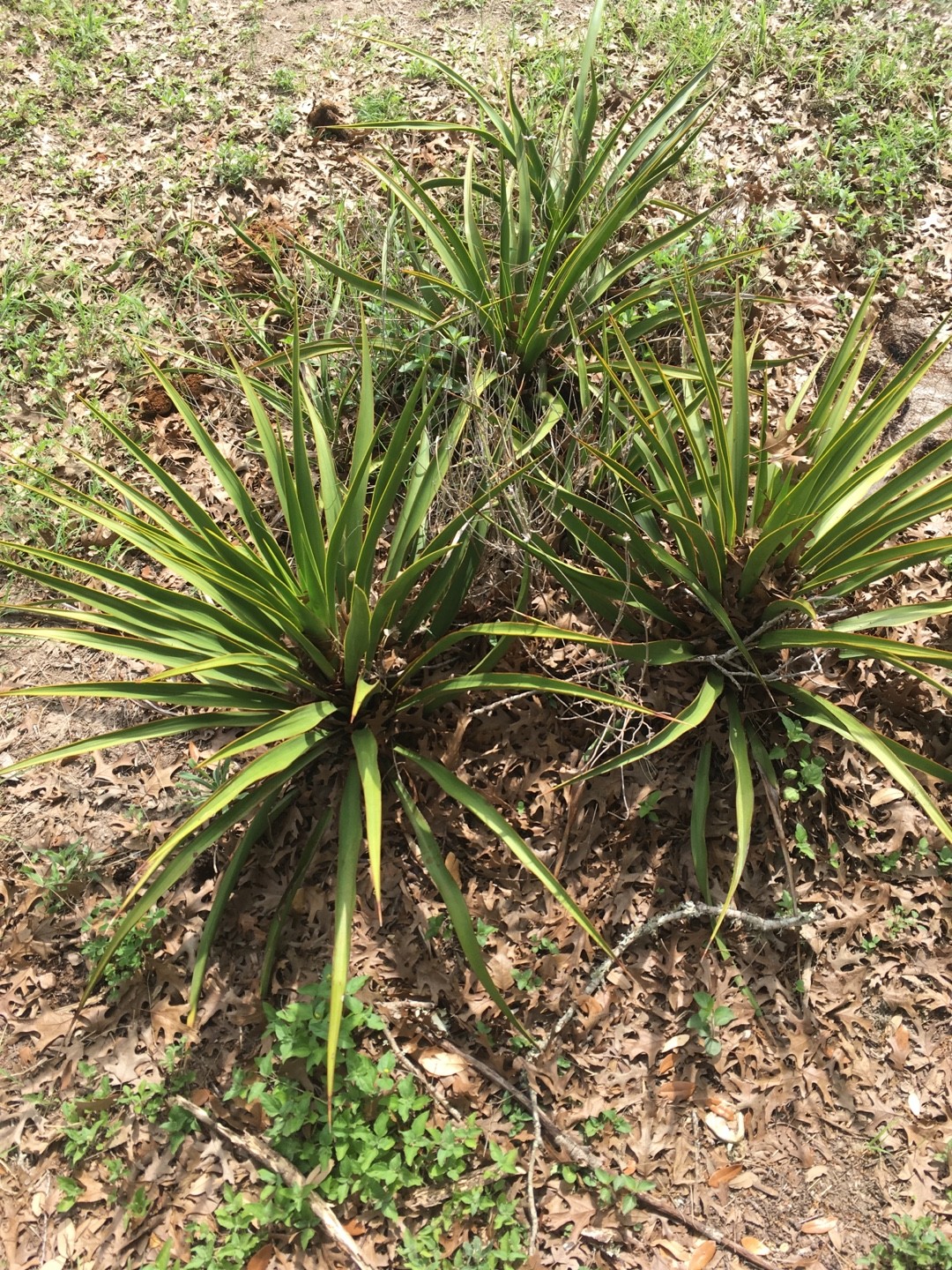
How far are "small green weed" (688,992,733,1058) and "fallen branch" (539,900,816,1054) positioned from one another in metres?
0.22

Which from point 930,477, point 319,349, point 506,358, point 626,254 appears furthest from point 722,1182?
point 626,254

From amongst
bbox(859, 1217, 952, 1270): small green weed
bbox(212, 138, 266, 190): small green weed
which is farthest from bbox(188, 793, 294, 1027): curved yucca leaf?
bbox(212, 138, 266, 190): small green weed

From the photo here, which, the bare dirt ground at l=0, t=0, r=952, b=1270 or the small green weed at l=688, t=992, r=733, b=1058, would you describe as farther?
the small green weed at l=688, t=992, r=733, b=1058

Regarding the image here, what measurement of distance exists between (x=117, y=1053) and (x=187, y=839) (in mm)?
613

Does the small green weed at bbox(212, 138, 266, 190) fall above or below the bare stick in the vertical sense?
above

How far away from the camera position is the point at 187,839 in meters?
2.46

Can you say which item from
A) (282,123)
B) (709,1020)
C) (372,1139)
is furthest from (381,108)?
(372,1139)

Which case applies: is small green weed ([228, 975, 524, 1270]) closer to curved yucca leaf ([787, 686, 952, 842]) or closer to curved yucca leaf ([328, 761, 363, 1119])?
curved yucca leaf ([328, 761, 363, 1119])

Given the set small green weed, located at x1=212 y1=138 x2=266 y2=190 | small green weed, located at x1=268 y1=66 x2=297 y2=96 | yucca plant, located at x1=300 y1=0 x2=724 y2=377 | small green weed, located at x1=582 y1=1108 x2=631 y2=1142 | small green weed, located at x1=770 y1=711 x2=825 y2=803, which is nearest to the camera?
small green weed, located at x1=582 y1=1108 x2=631 y2=1142

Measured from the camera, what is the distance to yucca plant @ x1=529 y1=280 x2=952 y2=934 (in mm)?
2133

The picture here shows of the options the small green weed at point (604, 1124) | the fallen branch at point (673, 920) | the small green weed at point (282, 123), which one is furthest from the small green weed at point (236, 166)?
the small green weed at point (604, 1124)

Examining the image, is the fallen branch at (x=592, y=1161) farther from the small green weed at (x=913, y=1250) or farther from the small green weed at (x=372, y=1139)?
the small green weed at (x=913, y=1250)

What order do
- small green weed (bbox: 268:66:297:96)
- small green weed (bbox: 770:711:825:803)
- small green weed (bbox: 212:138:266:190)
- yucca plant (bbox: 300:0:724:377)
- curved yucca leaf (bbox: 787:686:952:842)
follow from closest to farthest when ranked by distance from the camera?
curved yucca leaf (bbox: 787:686:952:842)
small green weed (bbox: 770:711:825:803)
yucca plant (bbox: 300:0:724:377)
small green weed (bbox: 212:138:266:190)
small green weed (bbox: 268:66:297:96)

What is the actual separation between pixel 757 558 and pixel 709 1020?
1.28 meters
